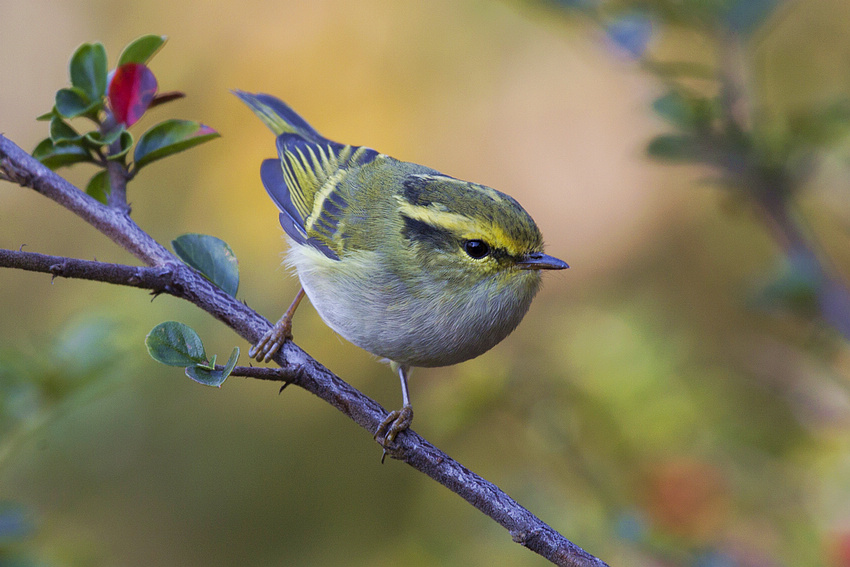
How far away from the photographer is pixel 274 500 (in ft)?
12.0

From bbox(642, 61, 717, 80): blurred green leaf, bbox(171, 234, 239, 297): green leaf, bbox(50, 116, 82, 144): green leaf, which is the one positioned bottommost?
bbox(171, 234, 239, 297): green leaf

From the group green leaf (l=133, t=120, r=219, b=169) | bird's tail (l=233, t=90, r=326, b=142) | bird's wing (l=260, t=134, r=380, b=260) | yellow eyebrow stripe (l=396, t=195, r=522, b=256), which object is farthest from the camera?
bird's tail (l=233, t=90, r=326, b=142)

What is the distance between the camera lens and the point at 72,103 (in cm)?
171

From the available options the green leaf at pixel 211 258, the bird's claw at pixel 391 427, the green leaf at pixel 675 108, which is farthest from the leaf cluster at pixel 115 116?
the green leaf at pixel 675 108

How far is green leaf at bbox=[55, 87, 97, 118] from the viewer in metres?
1.67

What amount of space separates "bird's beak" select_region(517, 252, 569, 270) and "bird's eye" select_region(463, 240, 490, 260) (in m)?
0.09

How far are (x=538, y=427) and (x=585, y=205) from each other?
2729mm

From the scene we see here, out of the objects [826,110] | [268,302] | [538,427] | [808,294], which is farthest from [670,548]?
[268,302]

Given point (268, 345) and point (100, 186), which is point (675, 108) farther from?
point (100, 186)

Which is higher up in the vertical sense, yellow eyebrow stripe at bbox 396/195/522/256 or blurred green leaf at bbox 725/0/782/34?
blurred green leaf at bbox 725/0/782/34

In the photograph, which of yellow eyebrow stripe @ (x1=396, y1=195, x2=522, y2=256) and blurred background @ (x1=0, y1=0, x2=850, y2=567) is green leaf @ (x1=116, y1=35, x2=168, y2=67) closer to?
blurred background @ (x1=0, y1=0, x2=850, y2=567)

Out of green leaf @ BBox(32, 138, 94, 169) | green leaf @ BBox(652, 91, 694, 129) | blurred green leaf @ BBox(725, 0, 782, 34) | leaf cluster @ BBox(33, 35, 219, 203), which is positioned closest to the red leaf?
leaf cluster @ BBox(33, 35, 219, 203)

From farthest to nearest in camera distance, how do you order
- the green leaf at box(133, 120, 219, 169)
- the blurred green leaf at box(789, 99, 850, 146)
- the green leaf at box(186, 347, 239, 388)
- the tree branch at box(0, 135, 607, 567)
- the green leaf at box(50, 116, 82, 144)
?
the blurred green leaf at box(789, 99, 850, 146), the green leaf at box(133, 120, 219, 169), the green leaf at box(50, 116, 82, 144), the tree branch at box(0, 135, 607, 567), the green leaf at box(186, 347, 239, 388)

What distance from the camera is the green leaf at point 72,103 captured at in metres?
1.67
